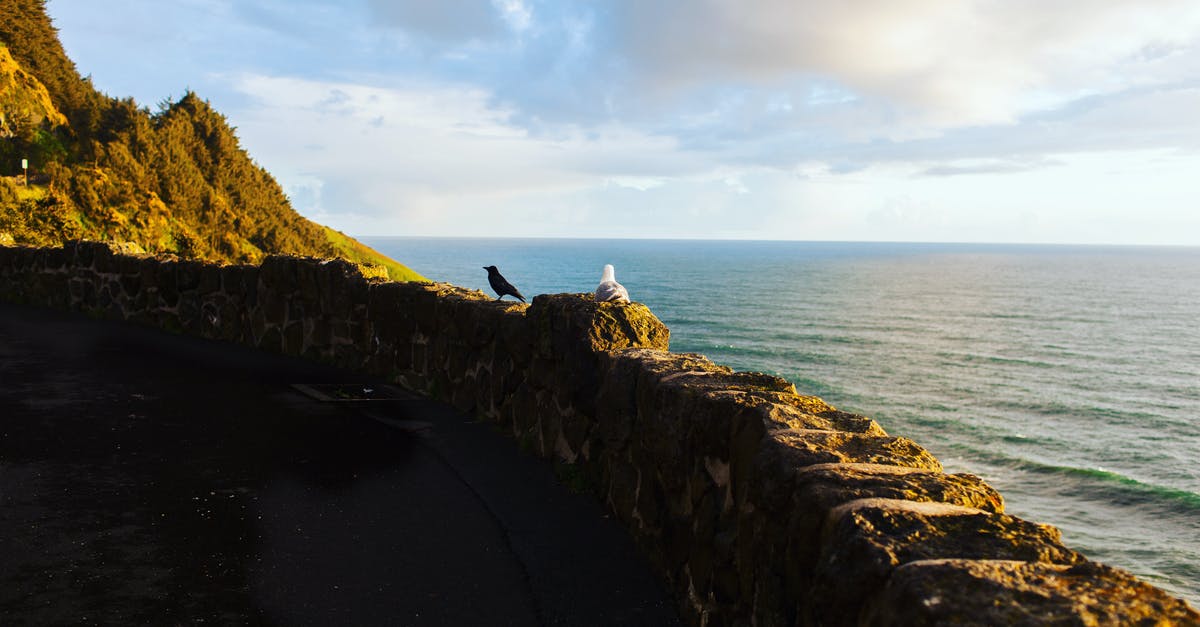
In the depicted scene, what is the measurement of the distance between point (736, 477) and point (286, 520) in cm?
347

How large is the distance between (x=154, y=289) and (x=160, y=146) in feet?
89.9

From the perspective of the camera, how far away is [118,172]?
1289 inches

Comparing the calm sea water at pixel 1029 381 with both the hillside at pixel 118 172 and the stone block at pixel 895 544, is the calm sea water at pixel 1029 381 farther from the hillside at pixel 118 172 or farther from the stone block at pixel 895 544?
the hillside at pixel 118 172

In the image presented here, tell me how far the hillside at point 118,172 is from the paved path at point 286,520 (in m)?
16.3

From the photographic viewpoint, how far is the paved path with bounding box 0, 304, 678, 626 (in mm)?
4555

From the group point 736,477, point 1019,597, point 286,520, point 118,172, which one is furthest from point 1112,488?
point 118,172

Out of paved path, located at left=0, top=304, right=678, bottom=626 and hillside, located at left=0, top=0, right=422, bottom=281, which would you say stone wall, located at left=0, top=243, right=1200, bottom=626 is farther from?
hillside, located at left=0, top=0, right=422, bottom=281

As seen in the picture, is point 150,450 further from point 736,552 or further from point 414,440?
point 736,552

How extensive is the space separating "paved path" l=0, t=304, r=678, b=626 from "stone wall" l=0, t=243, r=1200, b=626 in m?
0.45

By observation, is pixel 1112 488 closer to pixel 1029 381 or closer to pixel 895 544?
pixel 1029 381

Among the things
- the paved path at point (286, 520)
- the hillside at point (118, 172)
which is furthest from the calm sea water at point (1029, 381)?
the hillside at point (118, 172)

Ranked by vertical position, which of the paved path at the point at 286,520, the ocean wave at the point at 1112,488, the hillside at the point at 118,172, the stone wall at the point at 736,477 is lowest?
the ocean wave at the point at 1112,488

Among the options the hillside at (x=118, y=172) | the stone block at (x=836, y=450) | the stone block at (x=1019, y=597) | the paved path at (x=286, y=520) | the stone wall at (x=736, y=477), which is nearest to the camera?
the stone block at (x=1019, y=597)

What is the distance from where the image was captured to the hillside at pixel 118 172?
94.8ft
